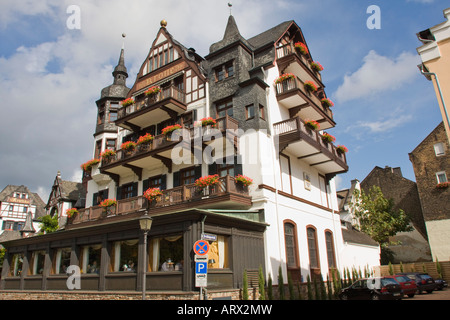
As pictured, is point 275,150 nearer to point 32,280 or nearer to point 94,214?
point 94,214

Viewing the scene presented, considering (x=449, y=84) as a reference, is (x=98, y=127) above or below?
above

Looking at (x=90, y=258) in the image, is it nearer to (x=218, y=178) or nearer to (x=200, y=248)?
(x=218, y=178)

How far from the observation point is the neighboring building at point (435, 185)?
32656 mm

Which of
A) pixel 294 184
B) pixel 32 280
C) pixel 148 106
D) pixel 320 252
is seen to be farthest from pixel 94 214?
pixel 320 252

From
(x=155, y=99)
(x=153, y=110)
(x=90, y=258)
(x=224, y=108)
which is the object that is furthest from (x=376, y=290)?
(x=155, y=99)

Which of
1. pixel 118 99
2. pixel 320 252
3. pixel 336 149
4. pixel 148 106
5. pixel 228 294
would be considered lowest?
pixel 228 294

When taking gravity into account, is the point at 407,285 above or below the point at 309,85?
below

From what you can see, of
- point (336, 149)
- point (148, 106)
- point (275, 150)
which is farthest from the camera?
point (336, 149)

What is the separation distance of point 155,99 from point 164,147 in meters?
4.04

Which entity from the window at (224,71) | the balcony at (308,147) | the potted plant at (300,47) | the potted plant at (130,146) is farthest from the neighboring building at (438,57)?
the potted plant at (130,146)

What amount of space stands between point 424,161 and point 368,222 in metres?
8.13

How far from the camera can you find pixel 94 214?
75.4 ft

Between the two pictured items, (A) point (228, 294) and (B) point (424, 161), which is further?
(B) point (424, 161)

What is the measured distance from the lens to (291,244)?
1977 centimetres
